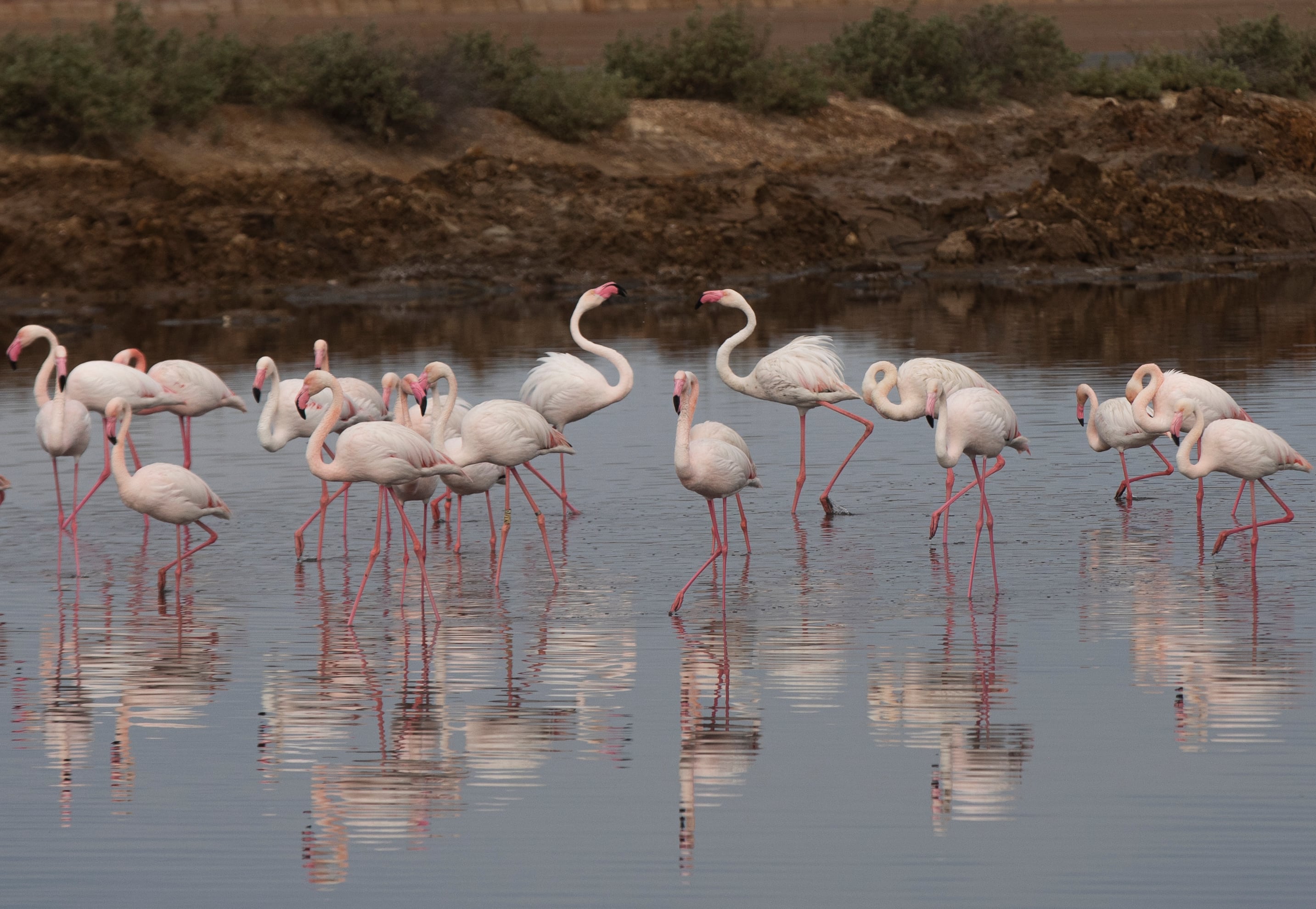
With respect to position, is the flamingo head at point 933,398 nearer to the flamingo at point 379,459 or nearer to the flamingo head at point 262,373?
the flamingo at point 379,459

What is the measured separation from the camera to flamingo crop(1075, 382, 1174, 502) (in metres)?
12.4

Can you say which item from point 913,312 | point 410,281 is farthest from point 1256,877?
point 410,281

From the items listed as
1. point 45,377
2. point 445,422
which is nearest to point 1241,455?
point 445,422

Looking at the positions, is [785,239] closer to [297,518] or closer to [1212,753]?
[297,518]

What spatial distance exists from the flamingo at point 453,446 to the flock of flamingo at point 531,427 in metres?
0.01

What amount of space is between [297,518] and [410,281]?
20.0m

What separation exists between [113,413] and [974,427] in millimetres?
4794

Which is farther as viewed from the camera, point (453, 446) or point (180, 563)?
point (453, 446)

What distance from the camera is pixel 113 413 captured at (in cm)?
1073

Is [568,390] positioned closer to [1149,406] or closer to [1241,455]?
[1149,406]

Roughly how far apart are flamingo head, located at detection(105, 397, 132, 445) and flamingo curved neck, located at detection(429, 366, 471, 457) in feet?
5.64

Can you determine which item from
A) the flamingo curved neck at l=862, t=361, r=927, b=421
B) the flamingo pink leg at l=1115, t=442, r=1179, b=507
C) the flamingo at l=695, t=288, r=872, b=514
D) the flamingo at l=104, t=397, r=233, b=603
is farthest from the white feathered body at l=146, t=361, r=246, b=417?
the flamingo pink leg at l=1115, t=442, r=1179, b=507

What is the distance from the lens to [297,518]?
12633 millimetres

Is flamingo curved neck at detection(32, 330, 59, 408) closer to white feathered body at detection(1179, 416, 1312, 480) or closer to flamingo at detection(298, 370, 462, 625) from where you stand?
flamingo at detection(298, 370, 462, 625)
